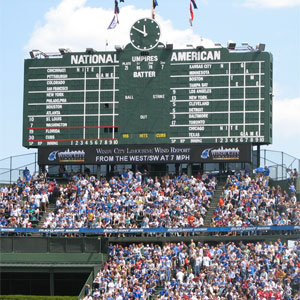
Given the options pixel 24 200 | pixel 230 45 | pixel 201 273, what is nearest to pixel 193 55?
pixel 230 45

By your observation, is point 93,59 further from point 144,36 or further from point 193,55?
point 193,55

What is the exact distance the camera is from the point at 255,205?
1540 inches

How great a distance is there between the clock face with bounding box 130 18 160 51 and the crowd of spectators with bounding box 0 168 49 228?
8.13 m

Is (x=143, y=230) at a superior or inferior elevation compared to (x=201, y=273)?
superior

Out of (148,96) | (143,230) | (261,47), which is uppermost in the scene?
(261,47)

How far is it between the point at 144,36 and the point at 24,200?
9921mm

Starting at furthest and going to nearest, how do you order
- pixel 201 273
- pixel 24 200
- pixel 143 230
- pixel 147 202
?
pixel 24 200 → pixel 147 202 → pixel 143 230 → pixel 201 273

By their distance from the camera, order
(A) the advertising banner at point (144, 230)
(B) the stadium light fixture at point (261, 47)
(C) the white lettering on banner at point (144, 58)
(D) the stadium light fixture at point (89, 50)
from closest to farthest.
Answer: (A) the advertising banner at point (144, 230) < (B) the stadium light fixture at point (261, 47) < (C) the white lettering on banner at point (144, 58) < (D) the stadium light fixture at point (89, 50)

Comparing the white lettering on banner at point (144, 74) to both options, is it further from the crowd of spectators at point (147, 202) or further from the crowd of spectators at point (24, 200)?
the crowd of spectators at point (24, 200)

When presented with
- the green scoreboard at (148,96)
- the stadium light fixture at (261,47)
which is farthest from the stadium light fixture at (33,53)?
the stadium light fixture at (261,47)

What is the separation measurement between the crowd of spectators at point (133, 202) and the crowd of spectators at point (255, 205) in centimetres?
103

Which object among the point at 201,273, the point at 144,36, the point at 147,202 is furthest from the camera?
the point at 144,36

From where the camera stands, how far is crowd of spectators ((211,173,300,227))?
38281mm

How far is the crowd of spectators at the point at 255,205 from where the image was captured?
126 ft
